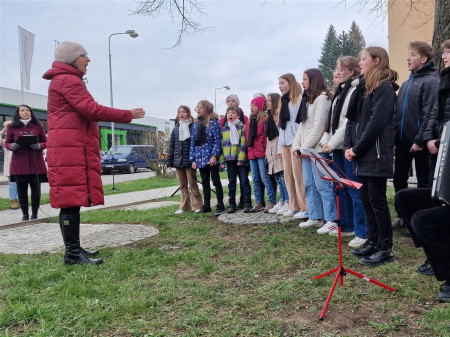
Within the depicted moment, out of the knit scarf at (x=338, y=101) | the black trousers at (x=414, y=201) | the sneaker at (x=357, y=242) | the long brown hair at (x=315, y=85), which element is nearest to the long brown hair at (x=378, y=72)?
the knit scarf at (x=338, y=101)

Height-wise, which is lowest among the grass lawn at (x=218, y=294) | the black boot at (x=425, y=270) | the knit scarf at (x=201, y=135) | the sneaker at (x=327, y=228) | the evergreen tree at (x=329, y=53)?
the grass lawn at (x=218, y=294)

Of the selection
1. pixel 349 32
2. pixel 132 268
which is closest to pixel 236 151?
pixel 132 268

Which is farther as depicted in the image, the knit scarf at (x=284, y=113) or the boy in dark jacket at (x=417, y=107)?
the knit scarf at (x=284, y=113)

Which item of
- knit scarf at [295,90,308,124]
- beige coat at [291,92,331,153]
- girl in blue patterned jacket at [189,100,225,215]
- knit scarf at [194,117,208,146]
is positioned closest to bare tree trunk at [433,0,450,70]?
beige coat at [291,92,331,153]

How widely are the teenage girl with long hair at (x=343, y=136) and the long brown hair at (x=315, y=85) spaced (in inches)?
15.4

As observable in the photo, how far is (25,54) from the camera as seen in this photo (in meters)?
17.7

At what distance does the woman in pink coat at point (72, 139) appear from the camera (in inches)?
170

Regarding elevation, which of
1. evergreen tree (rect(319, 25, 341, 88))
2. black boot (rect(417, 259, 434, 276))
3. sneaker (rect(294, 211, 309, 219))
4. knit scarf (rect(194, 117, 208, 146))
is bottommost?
black boot (rect(417, 259, 434, 276))

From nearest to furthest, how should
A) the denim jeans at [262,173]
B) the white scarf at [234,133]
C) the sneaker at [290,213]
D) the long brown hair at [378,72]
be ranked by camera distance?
the long brown hair at [378,72] < the sneaker at [290,213] < the denim jeans at [262,173] < the white scarf at [234,133]

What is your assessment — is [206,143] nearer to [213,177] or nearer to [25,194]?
[213,177]

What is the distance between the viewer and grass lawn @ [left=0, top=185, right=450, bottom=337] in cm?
280

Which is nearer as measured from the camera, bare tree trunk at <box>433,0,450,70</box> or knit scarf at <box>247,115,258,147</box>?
bare tree trunk at <box>433,0,450,70</box>

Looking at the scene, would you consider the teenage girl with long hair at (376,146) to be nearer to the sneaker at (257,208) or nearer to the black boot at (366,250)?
the black boot at (366,250)

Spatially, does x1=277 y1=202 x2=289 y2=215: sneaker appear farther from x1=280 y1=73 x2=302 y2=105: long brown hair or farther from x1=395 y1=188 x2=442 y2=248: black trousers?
x1=395 y1=188 x2=442 y2=248: black trousers
